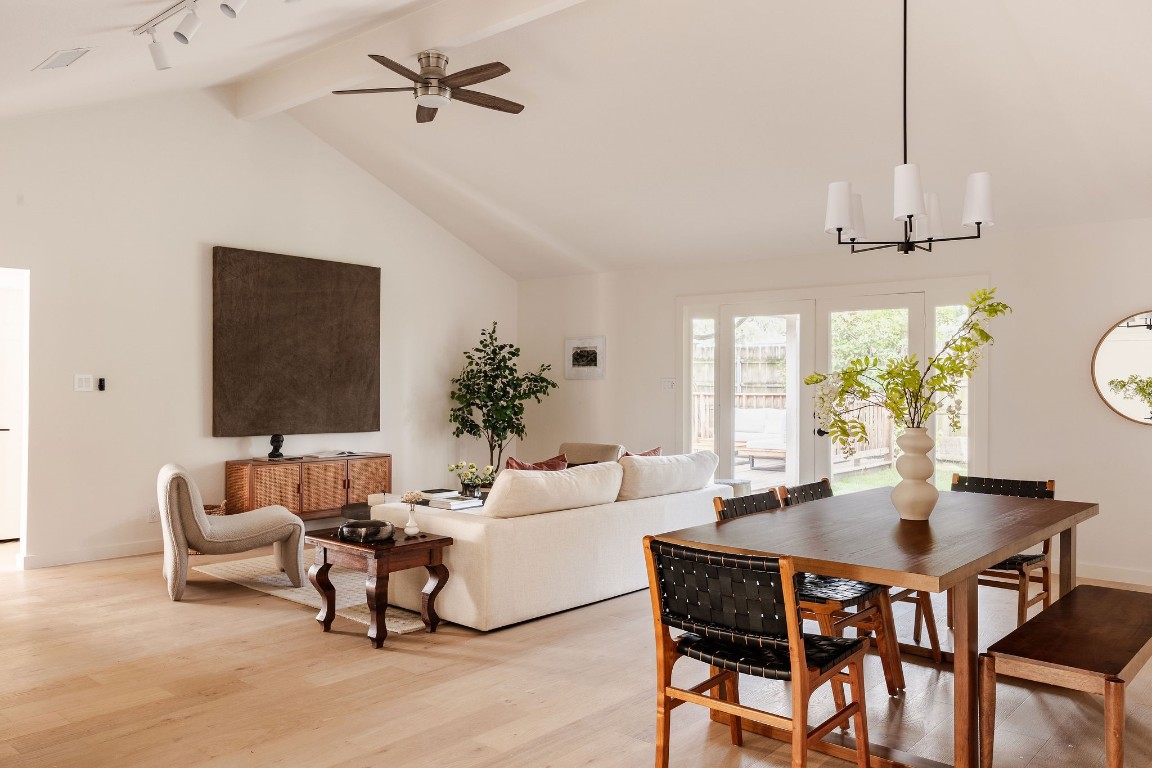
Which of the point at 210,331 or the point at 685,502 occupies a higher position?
the point at 210,331

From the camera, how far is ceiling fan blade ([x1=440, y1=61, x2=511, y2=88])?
4.72 metres

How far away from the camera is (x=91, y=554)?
6.16 metres

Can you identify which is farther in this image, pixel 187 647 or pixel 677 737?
pixel 187 647

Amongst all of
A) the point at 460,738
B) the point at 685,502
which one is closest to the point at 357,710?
the point at 460,738

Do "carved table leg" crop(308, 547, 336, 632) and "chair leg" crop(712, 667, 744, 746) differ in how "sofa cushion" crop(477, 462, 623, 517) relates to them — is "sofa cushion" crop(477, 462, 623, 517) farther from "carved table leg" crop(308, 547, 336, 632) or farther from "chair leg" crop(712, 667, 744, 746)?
"chair leg" crop(712, 667, 744, 746)

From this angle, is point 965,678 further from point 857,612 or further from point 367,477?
point 367,477

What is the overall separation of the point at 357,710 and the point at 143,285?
439 cm

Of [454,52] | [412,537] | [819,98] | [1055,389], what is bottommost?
[412,537]

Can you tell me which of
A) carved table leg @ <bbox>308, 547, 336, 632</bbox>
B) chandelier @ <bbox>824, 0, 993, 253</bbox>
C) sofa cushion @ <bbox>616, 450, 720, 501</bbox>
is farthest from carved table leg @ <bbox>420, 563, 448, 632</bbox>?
chandelier @ <bbox>824, 0, 993, 253</bbox>

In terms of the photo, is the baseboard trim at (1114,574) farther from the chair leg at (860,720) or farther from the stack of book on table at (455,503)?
the stack of book on table at (455,503)

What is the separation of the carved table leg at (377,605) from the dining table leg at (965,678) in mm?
2632

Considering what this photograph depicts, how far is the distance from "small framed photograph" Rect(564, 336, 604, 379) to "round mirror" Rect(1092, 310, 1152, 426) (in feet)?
14.2

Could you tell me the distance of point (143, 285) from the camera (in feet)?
21.1

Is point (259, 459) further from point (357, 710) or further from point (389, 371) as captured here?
point (357, 710)
